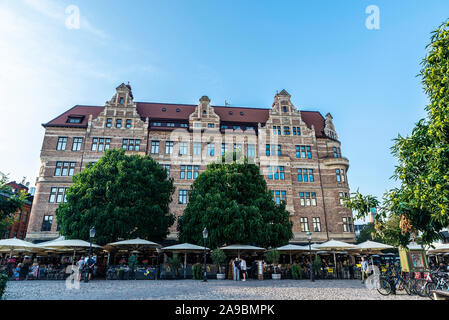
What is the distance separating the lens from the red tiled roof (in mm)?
35781

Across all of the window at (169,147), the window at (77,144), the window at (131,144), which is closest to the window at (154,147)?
the window at (169,147)

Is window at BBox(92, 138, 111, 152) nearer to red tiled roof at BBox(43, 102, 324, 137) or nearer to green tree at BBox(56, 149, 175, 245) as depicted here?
red tiled roof at BBox(43, 102, 324, 137)

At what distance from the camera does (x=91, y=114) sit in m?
34.8

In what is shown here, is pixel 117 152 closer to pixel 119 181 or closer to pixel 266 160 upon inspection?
pixel 119 181

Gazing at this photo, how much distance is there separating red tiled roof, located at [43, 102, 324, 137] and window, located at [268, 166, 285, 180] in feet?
24.0

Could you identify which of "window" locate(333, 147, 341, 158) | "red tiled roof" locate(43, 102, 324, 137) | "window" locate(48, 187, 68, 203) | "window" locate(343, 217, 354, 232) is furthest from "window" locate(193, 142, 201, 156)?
"window" locate(343, 217, 354, 232)

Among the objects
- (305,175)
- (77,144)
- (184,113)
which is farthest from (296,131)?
(77,144)

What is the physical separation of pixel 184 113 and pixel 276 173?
14.5m

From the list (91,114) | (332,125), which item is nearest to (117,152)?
(91,114)

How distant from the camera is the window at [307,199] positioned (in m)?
32.7

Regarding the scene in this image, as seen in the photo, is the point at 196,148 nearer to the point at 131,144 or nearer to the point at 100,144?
the point at 131,144
